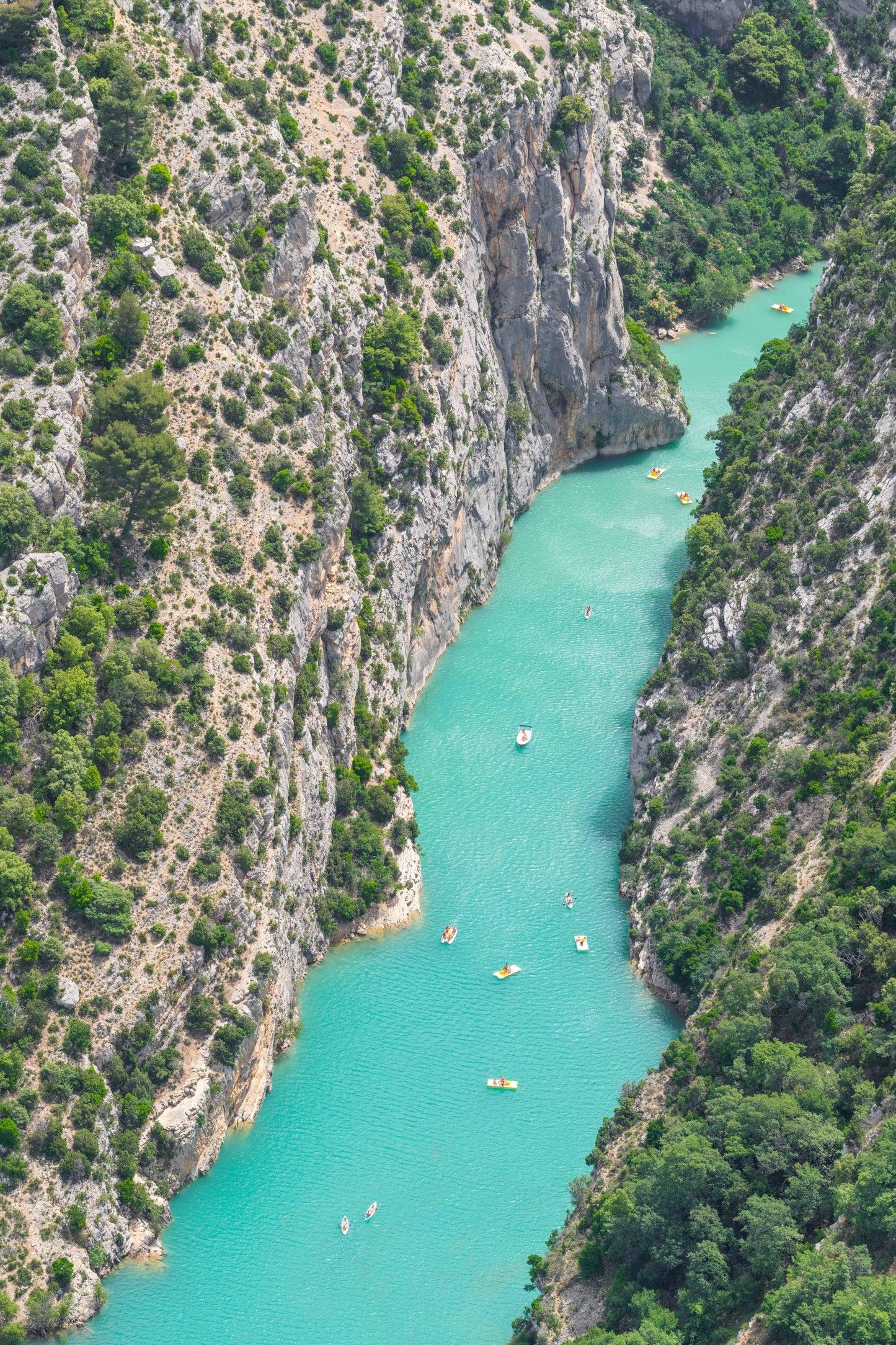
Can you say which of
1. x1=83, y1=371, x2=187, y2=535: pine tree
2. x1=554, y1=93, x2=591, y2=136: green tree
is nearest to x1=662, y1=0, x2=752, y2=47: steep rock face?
x1=554, y1=93, x2=591, y2=136: green tree

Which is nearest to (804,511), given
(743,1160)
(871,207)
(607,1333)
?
(871,207)

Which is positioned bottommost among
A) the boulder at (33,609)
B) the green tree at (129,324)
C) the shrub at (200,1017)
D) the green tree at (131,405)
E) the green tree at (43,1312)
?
the green tree at (43,1312)

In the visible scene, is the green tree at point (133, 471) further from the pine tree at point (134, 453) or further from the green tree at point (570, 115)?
the green tree at point (570, 115)

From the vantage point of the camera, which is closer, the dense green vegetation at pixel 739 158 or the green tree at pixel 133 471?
the green tree at pixel 133 471

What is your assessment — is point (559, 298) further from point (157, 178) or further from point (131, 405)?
point (131, 405)

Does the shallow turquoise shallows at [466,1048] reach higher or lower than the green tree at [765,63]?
lower

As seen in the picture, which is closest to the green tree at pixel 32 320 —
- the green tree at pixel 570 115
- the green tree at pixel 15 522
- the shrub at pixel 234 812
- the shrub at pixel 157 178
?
the green tree at pixel 15 522

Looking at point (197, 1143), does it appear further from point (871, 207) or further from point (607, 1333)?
point (871, 207)
